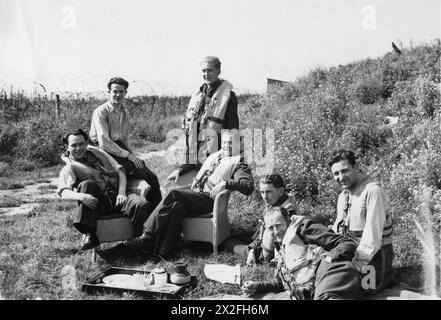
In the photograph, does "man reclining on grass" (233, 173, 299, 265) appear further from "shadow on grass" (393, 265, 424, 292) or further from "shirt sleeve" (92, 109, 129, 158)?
"shirt sleeve" (92, 109, 129, 158)

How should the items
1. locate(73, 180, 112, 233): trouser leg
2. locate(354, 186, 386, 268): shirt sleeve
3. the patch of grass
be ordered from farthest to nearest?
locate(73, 180, 112, 233): trouser leg
the patch of grass
locate(354, 186, 386, 268): shirt sleeve

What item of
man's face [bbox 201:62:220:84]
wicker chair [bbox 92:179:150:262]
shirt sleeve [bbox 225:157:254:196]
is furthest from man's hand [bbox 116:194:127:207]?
man's face [bbox 201:62:220:84]

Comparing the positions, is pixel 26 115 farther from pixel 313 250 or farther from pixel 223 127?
pixel 313 250

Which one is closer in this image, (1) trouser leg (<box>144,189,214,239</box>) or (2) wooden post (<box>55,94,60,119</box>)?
(1) trouser leg (<box>144,189,214,239</box>)

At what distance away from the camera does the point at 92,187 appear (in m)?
4.82

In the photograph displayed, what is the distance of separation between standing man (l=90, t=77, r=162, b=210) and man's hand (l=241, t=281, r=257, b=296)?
1991mm

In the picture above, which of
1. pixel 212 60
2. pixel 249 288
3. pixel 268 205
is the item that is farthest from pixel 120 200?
pixel 212 60

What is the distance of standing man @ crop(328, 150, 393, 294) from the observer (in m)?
3.56

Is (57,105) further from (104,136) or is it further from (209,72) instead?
(209,72)

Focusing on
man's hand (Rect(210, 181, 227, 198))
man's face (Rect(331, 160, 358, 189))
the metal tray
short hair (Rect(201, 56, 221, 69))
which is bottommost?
the metal tray

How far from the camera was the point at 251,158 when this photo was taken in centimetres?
757

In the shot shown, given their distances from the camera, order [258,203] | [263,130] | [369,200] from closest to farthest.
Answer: [369,200] < [258,203] < [263,130]

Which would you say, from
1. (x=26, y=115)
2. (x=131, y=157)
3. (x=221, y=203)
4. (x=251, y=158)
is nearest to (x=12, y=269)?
(x=131, y=157)

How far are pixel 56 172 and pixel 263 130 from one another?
4399 millimetres
